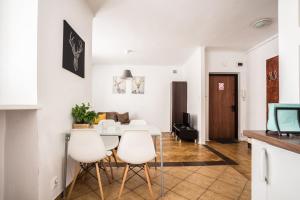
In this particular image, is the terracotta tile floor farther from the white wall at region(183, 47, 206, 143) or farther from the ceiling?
the ceiling

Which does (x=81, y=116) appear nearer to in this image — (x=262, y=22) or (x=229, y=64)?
(x=262, y=22)

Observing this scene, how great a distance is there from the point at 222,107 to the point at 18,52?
17.5 feet

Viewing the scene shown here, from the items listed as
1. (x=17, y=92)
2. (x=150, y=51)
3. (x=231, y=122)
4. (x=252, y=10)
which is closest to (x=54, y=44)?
(x=17, y=92)

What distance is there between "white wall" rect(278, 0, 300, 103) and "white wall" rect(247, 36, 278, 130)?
117 inches

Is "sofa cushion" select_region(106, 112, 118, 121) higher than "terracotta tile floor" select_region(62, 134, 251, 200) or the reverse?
higher

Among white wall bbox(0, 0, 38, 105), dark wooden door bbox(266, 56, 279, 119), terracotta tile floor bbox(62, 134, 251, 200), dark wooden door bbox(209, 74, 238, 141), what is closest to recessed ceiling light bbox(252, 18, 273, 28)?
dark wooden door bbox(266, 56, 279, 119)

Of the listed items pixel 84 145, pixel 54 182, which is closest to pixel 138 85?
pixel 84 145

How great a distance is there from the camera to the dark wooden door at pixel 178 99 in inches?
246

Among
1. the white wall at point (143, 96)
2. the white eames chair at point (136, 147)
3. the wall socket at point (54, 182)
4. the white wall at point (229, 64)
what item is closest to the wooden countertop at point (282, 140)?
the white eames chair at point (136, 147)

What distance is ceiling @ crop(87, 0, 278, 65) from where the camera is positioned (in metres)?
2.78

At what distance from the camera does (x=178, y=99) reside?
20.6 ft

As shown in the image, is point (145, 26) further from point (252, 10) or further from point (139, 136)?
point (139, 136)

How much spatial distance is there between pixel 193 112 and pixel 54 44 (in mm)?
4540

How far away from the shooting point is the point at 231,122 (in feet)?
17.9
